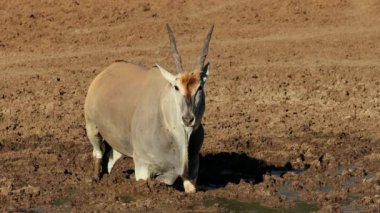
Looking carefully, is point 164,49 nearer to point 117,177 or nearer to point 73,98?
point 73,98

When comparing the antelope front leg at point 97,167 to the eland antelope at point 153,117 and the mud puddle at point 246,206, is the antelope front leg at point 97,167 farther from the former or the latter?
the mud puddle at point 246,206

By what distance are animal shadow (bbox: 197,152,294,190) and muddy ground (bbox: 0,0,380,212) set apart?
2 cm

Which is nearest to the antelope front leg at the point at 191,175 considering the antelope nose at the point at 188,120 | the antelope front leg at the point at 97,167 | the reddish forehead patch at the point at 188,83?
the antelope nose at the point at 188,120

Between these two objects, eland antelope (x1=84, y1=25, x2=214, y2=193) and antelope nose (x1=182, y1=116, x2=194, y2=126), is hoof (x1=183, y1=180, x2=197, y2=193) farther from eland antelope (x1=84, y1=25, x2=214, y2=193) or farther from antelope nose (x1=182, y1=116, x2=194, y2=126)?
antelope nose (x1=182, y1=116, x2=194, y2=126)

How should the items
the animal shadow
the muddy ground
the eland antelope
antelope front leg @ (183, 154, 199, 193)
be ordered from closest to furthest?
the eland antelope < antelope front leg @ (183, 154, 199, 193) < the muddy ground < the animal shadow

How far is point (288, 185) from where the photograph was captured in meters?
10.6

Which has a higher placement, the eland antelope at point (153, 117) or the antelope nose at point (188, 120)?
the antelope nose at point (188, 120)

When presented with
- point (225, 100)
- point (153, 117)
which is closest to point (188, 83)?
point (153, 117)

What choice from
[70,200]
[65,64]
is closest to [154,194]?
[70,200]

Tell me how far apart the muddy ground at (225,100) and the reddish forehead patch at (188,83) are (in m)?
1.09

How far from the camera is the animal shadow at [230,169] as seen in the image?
1093cm


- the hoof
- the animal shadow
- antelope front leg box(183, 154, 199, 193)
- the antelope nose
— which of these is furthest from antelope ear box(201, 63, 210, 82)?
the animal shadow

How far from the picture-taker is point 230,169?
37.7 ft

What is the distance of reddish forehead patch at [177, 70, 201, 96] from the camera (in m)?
9.34
